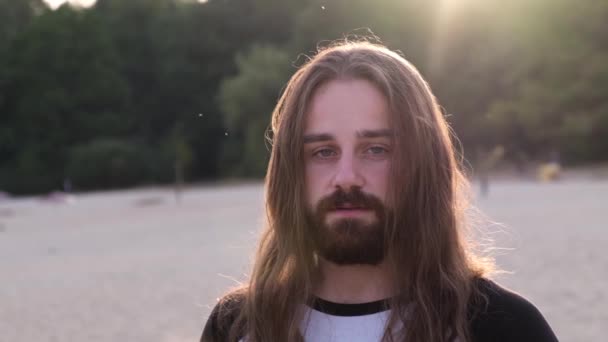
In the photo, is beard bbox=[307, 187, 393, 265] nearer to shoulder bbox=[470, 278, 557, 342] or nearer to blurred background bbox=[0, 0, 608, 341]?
shoulder bbox=[470, 278, 557, 342]

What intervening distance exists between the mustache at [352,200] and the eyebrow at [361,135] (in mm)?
126

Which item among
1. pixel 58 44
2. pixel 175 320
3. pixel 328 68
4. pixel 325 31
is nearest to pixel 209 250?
pixel 175 320

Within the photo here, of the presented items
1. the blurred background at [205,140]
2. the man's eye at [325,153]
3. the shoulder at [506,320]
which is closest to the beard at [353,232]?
the man's eye at [325,153]

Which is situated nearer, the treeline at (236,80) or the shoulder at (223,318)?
the shoulder at (223,318)

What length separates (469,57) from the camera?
34031mm

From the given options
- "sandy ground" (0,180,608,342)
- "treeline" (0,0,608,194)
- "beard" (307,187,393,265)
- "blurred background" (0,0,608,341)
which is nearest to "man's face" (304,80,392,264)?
"beard" (307,187,393,265)

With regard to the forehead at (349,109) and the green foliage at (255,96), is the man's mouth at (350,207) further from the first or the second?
the green foliage at (255,96)

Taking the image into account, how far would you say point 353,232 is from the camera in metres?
1.68

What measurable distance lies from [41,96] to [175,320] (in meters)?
29.8

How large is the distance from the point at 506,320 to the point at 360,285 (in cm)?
32

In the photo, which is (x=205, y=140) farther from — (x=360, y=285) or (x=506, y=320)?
(x=506, y=320)

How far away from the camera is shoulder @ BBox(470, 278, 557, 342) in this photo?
1.61 meters

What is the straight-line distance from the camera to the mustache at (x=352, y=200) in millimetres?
1687

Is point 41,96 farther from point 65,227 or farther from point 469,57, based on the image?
point 469,57
